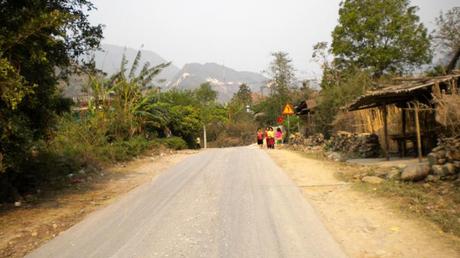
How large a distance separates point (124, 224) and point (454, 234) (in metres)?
5.41

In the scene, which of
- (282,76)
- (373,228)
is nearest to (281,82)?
(282,76)

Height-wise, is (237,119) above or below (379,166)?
above

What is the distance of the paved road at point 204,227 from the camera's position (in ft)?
19.6

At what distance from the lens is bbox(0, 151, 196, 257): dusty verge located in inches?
281

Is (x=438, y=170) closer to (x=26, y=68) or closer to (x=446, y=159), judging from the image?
(x=446, y=159)

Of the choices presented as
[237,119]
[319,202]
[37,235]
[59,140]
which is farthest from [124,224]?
[237,119]

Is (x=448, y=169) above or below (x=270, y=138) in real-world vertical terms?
below

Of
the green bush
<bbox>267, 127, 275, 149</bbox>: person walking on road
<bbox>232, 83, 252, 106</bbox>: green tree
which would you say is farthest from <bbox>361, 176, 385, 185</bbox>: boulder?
<bbox>232, 83, 252, 106</bbox>: green tree

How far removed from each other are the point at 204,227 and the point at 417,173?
6064 millimetres

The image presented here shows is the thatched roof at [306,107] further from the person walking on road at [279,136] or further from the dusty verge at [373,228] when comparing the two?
the dusty verge at [373,228]

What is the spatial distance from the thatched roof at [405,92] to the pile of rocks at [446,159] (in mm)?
2482

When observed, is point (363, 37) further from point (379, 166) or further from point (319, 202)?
point (319, 202)

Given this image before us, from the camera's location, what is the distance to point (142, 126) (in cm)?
2780

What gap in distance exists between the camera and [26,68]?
9.59 m
